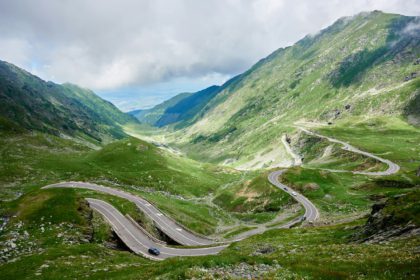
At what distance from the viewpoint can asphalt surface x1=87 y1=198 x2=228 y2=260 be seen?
5988 centimetres

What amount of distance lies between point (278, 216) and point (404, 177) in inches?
2670

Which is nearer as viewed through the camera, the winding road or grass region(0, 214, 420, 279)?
grass region(0, 214, 420, 279)

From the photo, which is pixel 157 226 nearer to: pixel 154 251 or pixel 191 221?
pixel 191 221

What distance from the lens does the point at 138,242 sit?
208ft

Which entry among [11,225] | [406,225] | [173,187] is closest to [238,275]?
[406,225]

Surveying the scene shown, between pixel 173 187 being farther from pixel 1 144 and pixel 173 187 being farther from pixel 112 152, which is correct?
pixel 1 144

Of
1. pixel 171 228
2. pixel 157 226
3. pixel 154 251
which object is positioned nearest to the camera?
pixel 154 251

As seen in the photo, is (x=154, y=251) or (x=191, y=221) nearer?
(x=154, y=251)

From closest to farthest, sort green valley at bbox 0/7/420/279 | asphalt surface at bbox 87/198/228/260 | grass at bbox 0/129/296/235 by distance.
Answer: green valley at bbox 0/7/420/279 < asphalt surface at bbox 87/198/228/260 < grass at bbox 0/129/296/235

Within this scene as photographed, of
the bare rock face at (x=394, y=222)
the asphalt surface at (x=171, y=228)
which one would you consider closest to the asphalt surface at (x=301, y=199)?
the asphalt surface at (x=171, y=228)

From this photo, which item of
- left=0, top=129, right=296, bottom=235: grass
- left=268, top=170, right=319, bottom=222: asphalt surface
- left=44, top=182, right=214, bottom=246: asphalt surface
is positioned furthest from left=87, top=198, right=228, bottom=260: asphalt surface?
left=268, top=170, right=319, bottom=222: asphalt surface

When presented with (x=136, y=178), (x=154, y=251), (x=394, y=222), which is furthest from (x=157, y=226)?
(x=136, y=178)

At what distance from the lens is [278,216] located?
11000cm

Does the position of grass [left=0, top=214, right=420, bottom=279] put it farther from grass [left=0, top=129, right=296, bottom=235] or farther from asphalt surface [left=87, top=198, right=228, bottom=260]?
grass [left=0, top=129, right=296, bottom=235]
